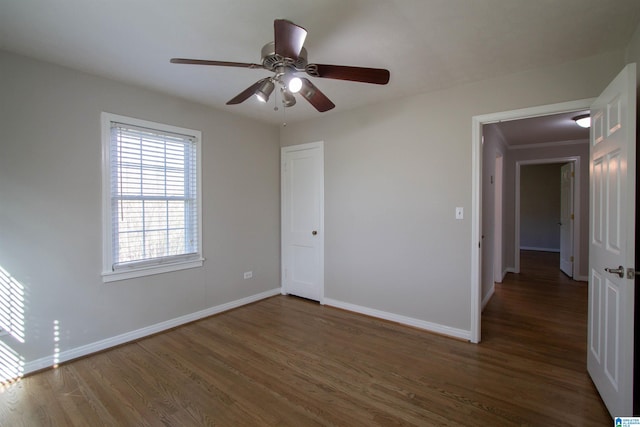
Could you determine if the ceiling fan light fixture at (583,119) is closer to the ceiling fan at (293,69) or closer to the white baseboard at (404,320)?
the white baseboard at (404,320)

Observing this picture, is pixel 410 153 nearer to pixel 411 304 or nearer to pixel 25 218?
pixel 411 304

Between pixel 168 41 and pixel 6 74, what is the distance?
1.30 m

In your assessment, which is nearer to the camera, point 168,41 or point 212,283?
point 168,41

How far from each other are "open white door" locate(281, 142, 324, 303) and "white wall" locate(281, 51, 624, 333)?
14cm

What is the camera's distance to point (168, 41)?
2121mm

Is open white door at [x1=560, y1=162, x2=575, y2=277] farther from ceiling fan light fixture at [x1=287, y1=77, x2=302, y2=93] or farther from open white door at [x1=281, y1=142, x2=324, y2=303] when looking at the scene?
ceiling fan light fixture at [x1=287, y1=77, x2=302, y2=93]

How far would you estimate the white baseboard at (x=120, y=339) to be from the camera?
2.41 meters

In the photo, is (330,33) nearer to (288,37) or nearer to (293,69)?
(293,69)

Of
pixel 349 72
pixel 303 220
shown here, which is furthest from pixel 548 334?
pixel 349 72

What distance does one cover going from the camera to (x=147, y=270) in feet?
9.96

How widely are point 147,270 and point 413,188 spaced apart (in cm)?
291

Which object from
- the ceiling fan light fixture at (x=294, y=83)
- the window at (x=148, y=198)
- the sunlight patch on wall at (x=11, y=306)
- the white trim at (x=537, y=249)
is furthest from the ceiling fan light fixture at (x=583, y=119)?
the sunlight patch on wall at (x=11, y=306)

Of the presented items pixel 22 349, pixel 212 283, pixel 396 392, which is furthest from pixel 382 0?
pixel 22 349

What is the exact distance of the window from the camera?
109 inches
